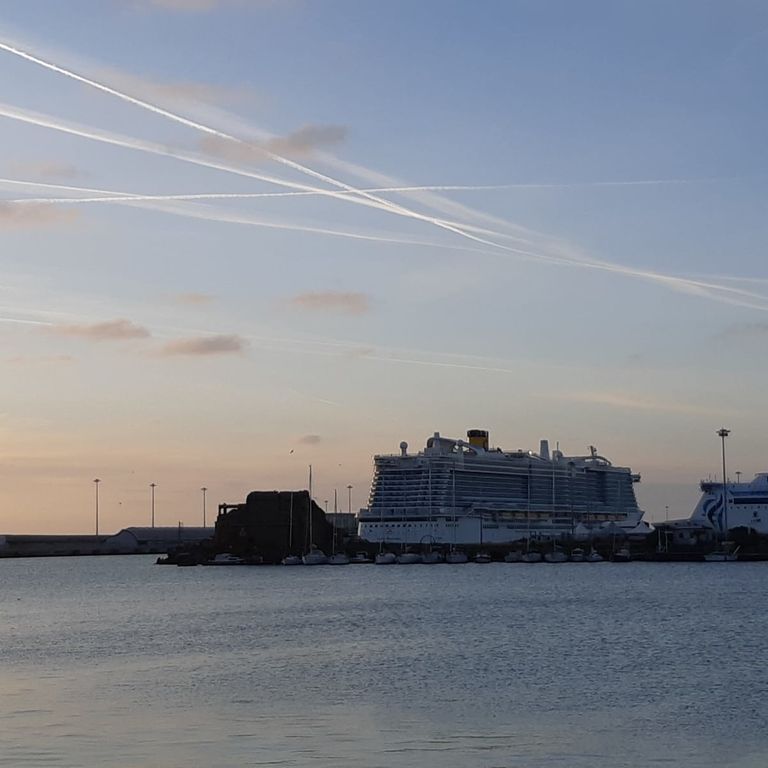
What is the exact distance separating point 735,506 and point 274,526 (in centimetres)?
5096

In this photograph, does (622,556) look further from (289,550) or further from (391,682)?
(391,682)

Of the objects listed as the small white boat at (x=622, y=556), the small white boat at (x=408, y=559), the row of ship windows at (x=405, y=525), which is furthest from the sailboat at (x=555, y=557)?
the small white boat at (x=408, y=559)

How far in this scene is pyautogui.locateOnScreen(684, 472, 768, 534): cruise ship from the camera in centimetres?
15000

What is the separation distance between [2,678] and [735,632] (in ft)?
94.1

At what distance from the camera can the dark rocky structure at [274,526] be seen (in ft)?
474

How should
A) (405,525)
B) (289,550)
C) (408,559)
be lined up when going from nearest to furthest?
(408,559) → (289,550) → (405,525)

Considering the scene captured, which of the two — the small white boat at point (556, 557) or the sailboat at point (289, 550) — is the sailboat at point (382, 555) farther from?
the small white boat at point (556, 557)

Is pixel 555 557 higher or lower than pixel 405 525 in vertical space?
lower

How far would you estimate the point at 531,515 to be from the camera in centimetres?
15138

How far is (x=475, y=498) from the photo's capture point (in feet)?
483

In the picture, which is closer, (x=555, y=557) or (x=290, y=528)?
(x=555, y=557)

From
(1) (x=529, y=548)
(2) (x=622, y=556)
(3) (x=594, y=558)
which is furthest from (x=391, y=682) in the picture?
(2) (x=622, y=556)

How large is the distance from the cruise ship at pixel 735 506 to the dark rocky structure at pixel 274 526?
139 ft

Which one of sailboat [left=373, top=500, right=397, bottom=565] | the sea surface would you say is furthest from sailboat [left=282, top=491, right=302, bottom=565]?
the sea surface
